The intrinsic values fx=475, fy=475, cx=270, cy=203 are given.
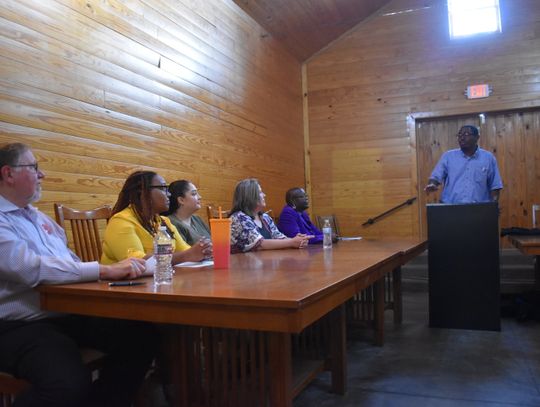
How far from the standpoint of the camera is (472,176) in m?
3.82

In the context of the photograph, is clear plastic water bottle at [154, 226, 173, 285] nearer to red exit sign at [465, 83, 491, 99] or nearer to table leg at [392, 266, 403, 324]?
table leg at [392, 266, 403, 324]

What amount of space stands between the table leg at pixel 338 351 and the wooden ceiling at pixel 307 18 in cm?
350

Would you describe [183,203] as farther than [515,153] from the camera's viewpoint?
No

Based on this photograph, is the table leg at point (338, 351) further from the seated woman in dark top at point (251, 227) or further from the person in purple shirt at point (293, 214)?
the person in purple shirt at point (293, 214)

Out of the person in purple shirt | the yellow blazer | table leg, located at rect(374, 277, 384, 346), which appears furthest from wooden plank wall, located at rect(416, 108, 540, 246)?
the yellow blazer

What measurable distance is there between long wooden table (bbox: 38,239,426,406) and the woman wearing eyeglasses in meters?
0.09

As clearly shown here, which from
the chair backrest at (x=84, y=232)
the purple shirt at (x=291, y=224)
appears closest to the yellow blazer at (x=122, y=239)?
the chair backrest at (x=84, y=232)

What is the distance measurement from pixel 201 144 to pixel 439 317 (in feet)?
7.17

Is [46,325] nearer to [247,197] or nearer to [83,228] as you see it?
[83,228]

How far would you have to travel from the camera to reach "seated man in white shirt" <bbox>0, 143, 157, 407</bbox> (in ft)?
4.09

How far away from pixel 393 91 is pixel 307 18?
1373 millimetres

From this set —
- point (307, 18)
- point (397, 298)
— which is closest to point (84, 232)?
point (397, 298)

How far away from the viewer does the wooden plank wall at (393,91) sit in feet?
17.5

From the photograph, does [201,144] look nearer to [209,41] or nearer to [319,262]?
[209,41]
